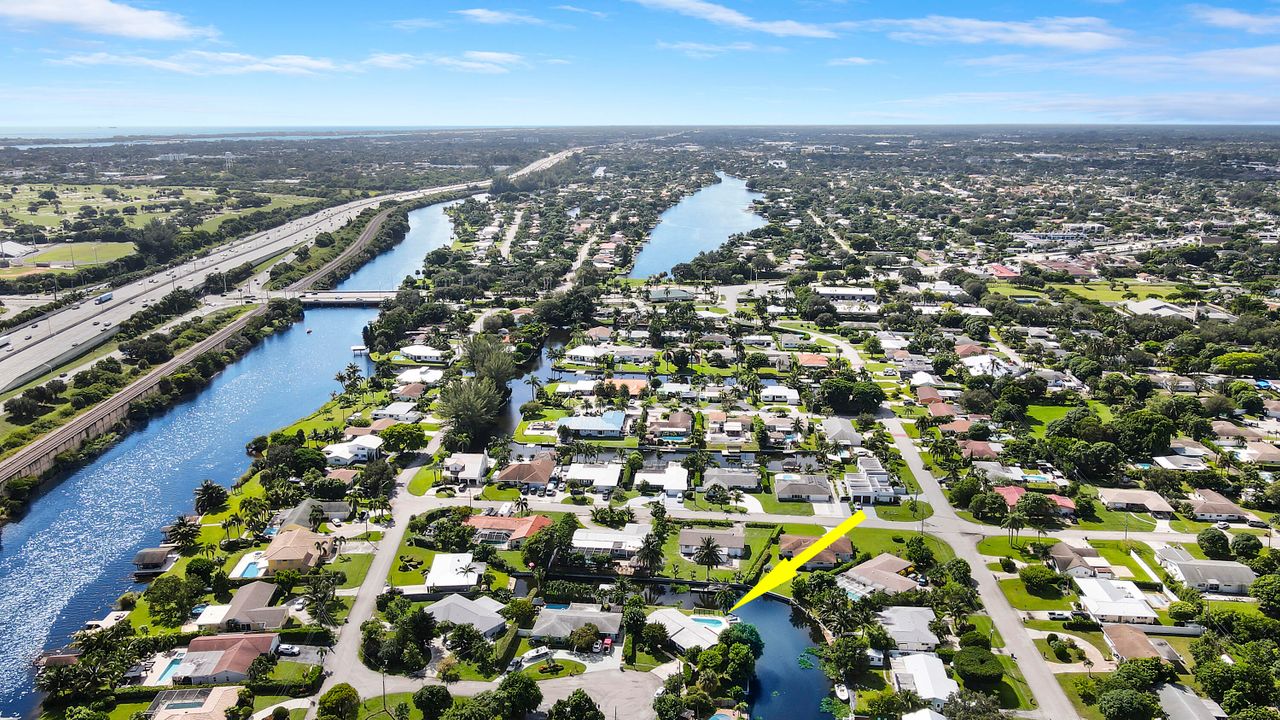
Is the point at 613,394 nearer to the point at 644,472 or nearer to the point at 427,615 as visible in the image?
the point at 644,472

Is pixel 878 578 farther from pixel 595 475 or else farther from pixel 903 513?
pixel 595 475

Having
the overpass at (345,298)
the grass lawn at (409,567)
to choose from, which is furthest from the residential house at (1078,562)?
the overpass at (345,298)

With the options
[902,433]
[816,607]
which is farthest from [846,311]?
[816,607]

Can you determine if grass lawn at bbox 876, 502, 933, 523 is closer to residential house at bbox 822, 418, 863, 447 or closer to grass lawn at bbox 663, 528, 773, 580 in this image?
grass lawn at bbox 663, 528, 773, 580

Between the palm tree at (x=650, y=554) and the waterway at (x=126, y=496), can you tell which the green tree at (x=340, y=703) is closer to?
the waterway at (x=126, y=496)

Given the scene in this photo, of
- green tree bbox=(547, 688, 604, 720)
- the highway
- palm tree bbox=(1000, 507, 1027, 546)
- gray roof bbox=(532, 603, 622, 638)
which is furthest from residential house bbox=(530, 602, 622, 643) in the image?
the highway

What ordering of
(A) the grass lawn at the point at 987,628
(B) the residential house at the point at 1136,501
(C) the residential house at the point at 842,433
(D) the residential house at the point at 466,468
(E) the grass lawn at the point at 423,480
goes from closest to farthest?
(A) the grass lawn at the point at 987,628, (B) the residential house at the point at 1136,501, (E) the grass lawn at the point at 423,480, (D) the residential house at the point at 466,468, (C) the residential house at the point at 842,433
